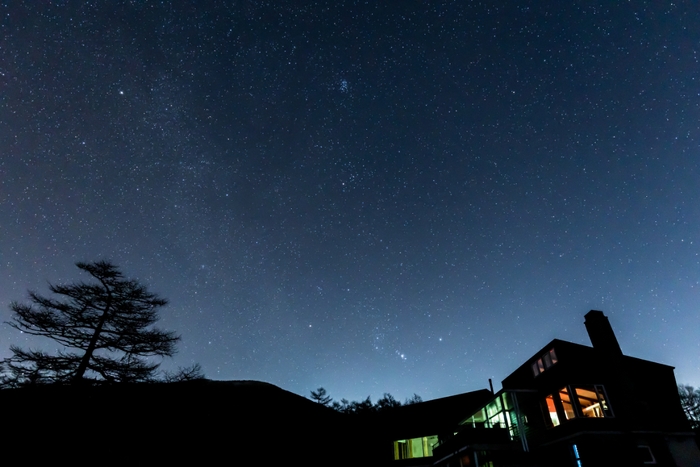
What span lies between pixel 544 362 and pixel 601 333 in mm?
4217

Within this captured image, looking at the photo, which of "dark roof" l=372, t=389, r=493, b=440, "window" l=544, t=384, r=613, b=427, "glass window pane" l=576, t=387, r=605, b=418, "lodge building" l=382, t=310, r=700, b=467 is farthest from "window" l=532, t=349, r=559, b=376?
"dark roof" l=372, t=389, r=493, b=440

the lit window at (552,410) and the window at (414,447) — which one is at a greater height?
the lit window at (552,410)

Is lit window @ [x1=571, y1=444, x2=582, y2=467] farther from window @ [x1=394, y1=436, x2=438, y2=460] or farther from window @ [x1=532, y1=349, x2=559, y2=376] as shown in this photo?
Answer: window @ [x1=394, y1=436, x2=438, y2=460]

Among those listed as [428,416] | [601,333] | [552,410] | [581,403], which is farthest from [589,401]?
[428,416]

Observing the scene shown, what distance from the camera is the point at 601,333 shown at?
24.6 m

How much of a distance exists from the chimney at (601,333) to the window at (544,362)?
2.59 meters

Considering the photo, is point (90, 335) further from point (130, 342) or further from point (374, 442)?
point (374, 442)

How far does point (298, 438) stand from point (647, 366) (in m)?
27.0

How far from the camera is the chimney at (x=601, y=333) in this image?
78.4ft

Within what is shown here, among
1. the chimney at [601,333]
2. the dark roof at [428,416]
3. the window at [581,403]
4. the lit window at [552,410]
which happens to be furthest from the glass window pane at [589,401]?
the dark roof at [428,416]

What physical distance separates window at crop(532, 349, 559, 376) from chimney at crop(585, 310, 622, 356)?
2.59m

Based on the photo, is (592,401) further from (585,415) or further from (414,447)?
(414,447)

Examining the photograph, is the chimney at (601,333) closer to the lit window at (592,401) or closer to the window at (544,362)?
the window at (544,362)

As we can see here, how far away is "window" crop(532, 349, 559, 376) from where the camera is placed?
25672mm
